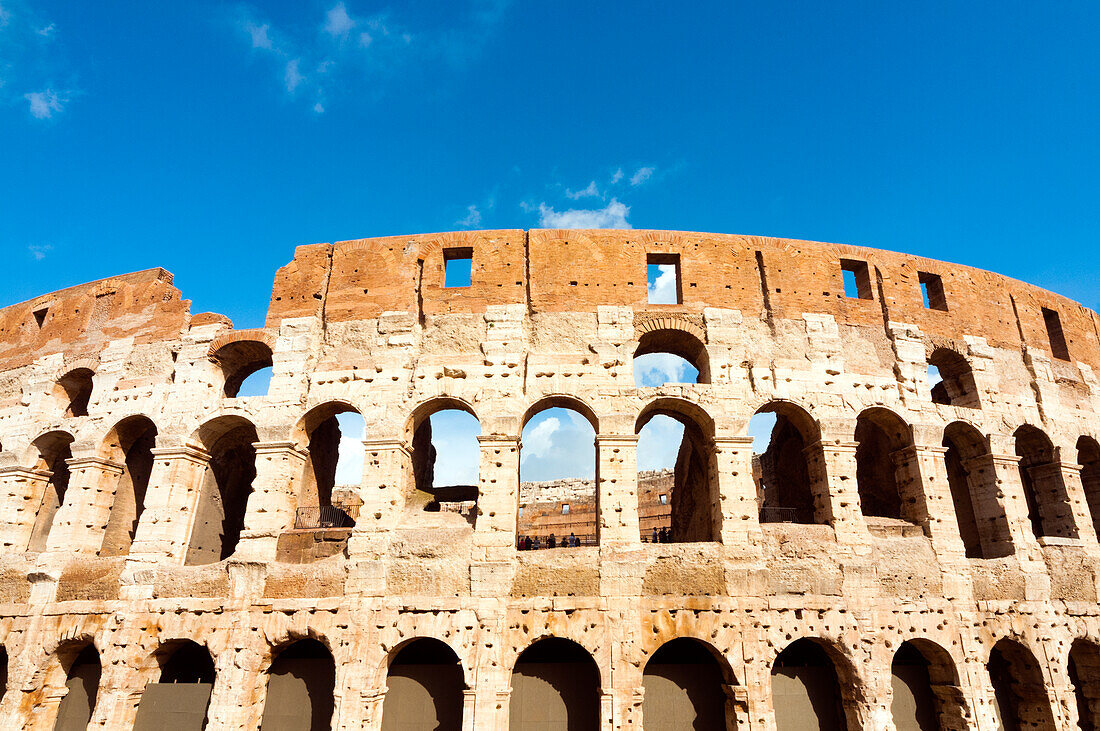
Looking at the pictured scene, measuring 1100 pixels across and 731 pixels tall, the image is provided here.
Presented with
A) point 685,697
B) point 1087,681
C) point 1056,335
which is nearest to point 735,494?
point 685,697

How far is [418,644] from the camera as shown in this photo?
463 inches

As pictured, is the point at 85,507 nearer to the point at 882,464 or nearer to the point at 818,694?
the point at 818,694

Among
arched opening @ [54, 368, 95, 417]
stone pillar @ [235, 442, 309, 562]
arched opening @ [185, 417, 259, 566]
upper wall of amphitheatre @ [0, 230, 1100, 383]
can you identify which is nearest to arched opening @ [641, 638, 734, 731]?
upper wall of amphitheatre @ [0, 230, 1100, 383]

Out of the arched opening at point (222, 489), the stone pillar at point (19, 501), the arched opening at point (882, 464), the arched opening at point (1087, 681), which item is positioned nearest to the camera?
the arched opening at point (1087, 681)

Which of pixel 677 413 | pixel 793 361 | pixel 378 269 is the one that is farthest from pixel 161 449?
pixel 793 361

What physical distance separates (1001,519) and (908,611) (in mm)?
3036

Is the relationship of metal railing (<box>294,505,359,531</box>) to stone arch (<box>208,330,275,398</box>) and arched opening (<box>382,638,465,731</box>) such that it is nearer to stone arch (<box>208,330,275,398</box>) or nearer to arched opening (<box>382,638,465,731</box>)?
stone arch (<box>208,330,275,398</box>)

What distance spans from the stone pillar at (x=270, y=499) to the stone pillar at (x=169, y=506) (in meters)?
1.43

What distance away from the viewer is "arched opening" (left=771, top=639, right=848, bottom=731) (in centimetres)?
1051

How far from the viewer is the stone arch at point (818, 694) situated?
10430 millimetres

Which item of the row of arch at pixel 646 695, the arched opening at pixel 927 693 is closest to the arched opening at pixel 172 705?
the row of arch at pixel 646 695

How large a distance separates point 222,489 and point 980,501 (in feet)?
51.6

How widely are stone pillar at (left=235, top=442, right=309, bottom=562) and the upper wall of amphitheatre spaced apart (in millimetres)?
2733

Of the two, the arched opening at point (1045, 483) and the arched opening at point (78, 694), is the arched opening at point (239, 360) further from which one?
the arched opening at point (1045, 483)
